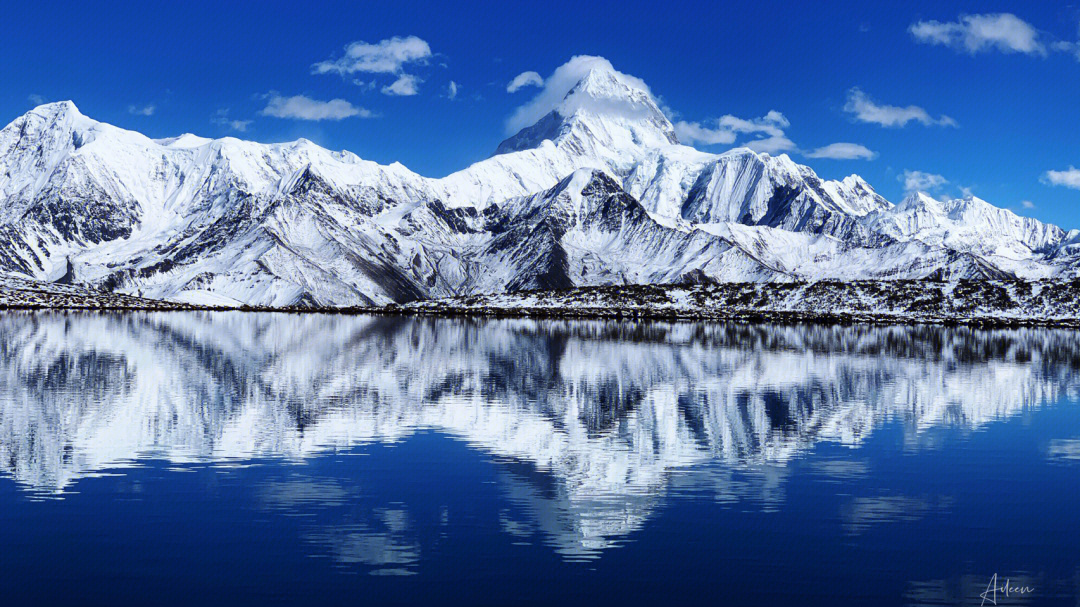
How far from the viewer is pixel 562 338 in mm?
158125

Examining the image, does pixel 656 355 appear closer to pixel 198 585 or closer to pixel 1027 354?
pixel 1027 354

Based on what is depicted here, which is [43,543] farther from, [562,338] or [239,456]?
[562,338]

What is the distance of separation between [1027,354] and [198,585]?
122 m

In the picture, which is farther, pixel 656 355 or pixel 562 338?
pixel 562 338

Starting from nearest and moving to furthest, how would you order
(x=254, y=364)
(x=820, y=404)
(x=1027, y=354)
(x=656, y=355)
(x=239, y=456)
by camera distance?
(x=239, y=456), (x=820, y=404), (x=254, y=364), (x=656, y=355), (x=1027, y=354)

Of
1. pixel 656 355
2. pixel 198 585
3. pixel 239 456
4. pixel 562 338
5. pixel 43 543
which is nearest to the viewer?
pixel 198 585

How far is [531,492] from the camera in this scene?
3756 cm

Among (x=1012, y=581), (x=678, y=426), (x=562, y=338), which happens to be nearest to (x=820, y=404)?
(x=678, y=426)

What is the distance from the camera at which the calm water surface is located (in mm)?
27203

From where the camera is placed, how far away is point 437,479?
4012 centimetres

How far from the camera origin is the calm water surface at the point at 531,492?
89.2 ft

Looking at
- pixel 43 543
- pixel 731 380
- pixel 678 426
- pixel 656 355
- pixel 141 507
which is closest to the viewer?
pixel 43 543

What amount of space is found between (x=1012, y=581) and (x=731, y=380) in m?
55.9

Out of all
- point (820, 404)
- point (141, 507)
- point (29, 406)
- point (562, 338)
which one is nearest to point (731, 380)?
point (820, 404)
